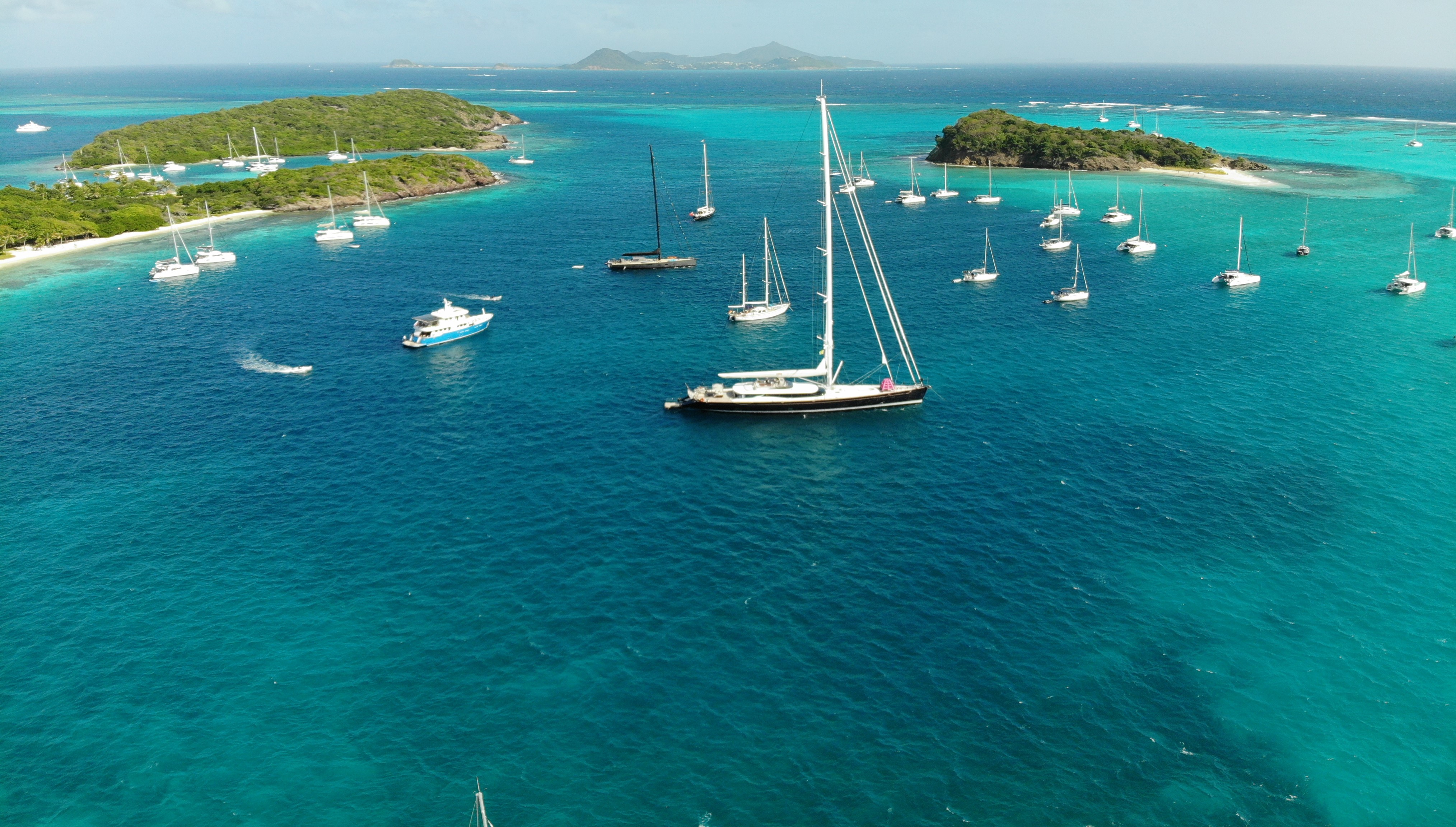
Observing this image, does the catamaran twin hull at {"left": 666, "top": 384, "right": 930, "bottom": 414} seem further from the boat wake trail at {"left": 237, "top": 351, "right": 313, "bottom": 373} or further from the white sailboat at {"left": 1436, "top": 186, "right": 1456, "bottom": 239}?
the white sailboat at {"left": 1436, "top": 186, "right": 1456, "bottom": 239}

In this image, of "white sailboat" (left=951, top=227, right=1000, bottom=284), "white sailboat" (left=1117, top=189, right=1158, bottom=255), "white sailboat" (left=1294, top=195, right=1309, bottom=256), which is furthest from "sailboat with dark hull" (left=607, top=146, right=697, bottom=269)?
"white sailboat" (left=1294, top=195, right=1309, bottom=256)

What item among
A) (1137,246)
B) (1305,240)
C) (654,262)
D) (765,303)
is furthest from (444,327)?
(1305,240)

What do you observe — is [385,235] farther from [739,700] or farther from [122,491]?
[739,700]

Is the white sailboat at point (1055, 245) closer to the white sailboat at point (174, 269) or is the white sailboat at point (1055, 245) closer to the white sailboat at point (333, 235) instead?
→ the white sailboat at point (333, 235)

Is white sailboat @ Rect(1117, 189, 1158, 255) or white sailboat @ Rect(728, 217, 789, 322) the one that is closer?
white sailboat @ Rect(728, 217, 789, 322)

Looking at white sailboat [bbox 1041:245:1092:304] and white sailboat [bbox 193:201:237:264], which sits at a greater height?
white sailboat [bbox 193:201:237:264]

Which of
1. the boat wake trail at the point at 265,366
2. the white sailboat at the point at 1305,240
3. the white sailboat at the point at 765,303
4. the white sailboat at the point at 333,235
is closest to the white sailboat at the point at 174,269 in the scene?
the white sailboat at the point at 333,235

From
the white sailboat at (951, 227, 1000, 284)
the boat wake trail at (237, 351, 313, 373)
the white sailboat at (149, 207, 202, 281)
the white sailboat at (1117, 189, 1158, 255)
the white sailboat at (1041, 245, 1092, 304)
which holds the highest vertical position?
the white sailboat at (149, 207, 202, 281)
